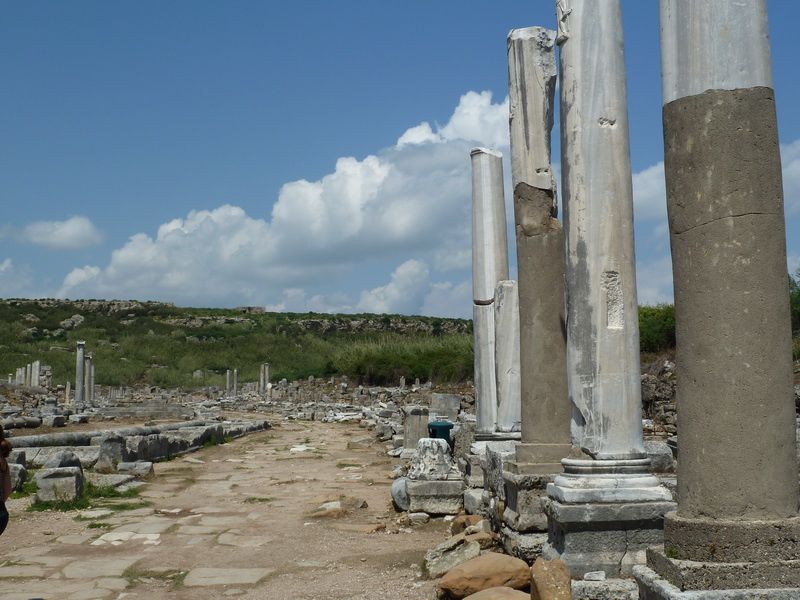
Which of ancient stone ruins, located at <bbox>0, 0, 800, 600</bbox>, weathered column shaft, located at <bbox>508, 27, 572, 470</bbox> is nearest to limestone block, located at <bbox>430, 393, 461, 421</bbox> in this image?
ancient stone ruins, located at <bbox>0, 0, 800, 600</bbox>

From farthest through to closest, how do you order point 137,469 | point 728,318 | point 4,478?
point 137,469, point 4,478, point 728,318

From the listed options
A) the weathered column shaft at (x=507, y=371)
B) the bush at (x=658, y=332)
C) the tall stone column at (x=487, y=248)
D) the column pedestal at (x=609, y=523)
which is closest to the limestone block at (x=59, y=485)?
the tall stone column at (x=487, y=248)

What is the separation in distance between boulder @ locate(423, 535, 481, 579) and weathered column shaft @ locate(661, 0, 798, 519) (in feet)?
10.2

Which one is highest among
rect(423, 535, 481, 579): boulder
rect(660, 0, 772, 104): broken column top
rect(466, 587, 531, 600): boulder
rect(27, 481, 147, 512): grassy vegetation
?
→ rect(660, 0, 772, 104): broken column top

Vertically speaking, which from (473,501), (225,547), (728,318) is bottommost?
(225,547)

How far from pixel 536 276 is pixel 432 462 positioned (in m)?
3.02

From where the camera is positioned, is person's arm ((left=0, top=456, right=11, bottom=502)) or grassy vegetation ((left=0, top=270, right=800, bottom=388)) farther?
grassy vegetation ((left=0, top=270, right=800, bottom=388))

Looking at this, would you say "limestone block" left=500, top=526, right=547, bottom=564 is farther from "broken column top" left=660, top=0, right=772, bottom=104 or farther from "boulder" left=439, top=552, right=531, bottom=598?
"broken column top" left=660, top=0, right=772, bottom=104

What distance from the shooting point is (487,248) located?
10.4 metres

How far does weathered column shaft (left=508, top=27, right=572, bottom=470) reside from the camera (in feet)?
23.6

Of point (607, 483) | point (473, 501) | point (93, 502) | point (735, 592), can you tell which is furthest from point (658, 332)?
point (735, 592)

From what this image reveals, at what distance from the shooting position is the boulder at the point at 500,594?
500cm

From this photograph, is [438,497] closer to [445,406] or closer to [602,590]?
[602,590]

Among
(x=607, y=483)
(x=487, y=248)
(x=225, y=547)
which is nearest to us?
(x=607, y=483)
